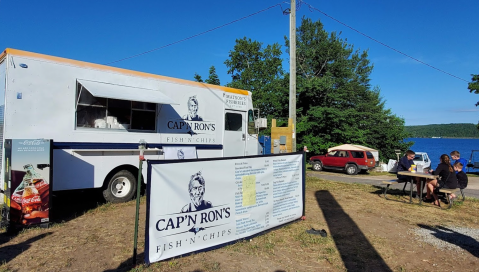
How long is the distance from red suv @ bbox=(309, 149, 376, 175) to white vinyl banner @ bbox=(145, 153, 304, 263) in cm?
1500

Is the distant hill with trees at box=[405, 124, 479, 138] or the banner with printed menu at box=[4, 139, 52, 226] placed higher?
the distant hill with trees at box=[405, 124, 479, 138]

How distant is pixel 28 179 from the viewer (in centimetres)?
495

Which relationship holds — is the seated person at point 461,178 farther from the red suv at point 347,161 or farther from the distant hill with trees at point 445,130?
the distant hill with trees at point 445,130

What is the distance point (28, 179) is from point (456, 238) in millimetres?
7076

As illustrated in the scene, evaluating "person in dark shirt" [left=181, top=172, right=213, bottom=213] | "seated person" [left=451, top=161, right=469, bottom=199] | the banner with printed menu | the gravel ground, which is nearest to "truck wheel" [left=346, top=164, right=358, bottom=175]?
"seated person" [left=451, top=161, right=469, bottom=199]

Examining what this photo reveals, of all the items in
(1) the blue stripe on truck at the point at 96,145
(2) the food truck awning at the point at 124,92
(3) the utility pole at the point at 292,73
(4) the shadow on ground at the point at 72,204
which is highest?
(3) the utility pole at the point at 292,73

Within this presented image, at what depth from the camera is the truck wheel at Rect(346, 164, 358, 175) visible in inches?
749

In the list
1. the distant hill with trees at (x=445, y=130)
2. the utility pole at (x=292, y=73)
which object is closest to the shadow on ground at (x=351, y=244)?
the utility pole at (x=292, y=73)

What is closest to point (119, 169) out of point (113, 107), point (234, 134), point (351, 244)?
point (113, 107)

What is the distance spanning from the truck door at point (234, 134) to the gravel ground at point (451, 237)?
194 inches

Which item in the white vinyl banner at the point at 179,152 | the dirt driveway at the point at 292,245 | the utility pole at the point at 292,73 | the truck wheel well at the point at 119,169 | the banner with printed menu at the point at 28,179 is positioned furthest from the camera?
the utility pole at the point at 292,73

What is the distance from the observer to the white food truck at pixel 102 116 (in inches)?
221

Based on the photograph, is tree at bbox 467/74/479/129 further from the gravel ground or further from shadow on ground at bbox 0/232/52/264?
shadow on ground at bbox 0/232/52/264

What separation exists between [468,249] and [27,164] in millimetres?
6958
